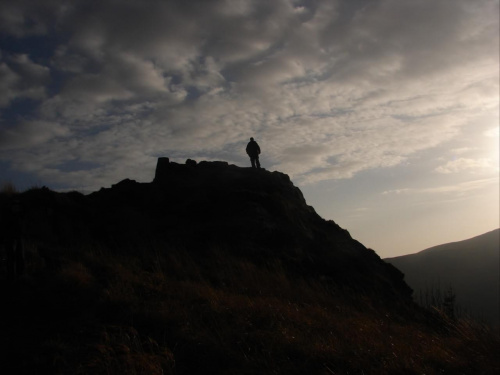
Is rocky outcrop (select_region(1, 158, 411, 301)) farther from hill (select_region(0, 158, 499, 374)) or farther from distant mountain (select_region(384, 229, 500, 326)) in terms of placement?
distant mountain (select_region(384, 229, 500, 326))

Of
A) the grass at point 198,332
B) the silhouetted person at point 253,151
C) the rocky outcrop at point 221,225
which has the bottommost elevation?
the grass at point 198,332

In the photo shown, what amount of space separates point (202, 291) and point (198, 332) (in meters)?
2.01

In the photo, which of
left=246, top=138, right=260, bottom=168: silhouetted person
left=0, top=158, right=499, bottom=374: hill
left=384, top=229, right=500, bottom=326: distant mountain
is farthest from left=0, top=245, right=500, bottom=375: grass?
left=384, top=229, right=500, bottom=326: distant mountain

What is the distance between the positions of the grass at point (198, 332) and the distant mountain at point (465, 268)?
74282 millimetres

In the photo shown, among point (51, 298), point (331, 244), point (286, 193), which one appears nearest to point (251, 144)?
point (286, 193)

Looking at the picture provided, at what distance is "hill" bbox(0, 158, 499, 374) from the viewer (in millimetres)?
5188

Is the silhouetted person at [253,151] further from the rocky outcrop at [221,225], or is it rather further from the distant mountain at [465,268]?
the distant mountain at [465,268]

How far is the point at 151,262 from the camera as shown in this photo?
1055 cm

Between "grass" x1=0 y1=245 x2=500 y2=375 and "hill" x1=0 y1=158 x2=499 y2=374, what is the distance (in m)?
0.02

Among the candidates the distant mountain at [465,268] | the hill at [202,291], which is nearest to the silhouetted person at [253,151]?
the hill at [202,291]

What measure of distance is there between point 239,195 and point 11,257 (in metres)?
8.05

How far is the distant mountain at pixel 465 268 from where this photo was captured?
81625mm

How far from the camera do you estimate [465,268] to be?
98312mm

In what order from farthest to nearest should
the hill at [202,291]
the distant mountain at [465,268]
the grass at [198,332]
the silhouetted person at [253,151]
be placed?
the distant mountain at [465,268] < the silhouetted person at [253,151] < the hill at [202,291] < the grass at [198,332]
